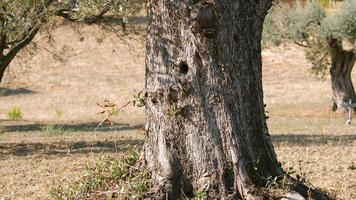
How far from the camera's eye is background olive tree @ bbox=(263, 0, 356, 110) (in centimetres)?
2512

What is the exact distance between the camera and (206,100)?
5.43 metres

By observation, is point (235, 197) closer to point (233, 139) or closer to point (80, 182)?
point (233, 139)

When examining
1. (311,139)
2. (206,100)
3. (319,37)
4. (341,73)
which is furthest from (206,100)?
(341,73)

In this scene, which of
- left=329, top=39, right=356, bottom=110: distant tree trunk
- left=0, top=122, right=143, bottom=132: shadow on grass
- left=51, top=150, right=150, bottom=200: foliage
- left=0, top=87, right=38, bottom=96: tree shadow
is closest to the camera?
left=51, top=150, right=150, bottom=200: foliage

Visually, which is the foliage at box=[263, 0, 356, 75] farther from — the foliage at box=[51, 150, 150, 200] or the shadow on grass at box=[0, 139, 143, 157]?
the foliage at box=[51, 150, 150, 200]

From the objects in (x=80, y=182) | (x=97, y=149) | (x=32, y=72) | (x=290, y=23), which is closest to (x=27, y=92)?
(x=32, y=72)

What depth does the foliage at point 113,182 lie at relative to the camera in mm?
5609

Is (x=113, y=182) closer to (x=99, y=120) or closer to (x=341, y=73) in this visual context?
(x=99, y=120)

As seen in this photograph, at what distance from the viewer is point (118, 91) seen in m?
31.0

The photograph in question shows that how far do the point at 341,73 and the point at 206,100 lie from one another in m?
21.6

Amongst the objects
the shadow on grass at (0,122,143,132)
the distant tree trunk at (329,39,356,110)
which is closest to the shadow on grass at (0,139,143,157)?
the shadow on grass at (0,122,143,132)

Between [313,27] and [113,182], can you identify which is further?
[313,27]

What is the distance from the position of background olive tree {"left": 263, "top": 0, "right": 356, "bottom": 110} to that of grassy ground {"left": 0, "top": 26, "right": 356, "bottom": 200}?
3.98ft

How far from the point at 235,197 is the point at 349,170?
161 inches
